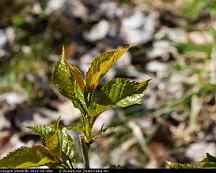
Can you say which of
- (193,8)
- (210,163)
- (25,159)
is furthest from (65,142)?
(193,8)

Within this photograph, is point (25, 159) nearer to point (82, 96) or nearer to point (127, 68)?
point (82, 96)

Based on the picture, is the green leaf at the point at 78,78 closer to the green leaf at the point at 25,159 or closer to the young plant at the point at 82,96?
the young plant at the point at 82,96

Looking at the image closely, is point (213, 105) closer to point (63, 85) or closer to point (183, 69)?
point (183, 69)

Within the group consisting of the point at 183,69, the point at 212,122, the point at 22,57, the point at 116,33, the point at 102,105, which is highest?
the point at 116,33

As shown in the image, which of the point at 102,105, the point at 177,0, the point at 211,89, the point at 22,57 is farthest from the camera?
the point at 177,0

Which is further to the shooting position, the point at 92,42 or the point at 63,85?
the point at 92,42

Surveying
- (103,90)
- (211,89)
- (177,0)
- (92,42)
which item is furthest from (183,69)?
(103,90)

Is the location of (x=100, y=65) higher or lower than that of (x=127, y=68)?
lower
